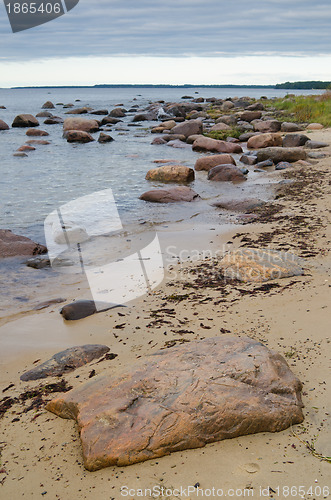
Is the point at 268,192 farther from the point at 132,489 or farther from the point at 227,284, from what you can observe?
the point at 132,489

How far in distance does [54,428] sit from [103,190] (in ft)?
34.9

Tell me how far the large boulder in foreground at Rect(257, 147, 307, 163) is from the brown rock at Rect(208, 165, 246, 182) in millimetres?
2268

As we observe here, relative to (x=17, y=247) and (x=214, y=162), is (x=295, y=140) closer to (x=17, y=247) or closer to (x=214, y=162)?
(x=214, y=162)

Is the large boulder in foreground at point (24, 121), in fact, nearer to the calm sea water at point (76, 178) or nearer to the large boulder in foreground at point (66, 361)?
the calm sea water at point (76, 178)

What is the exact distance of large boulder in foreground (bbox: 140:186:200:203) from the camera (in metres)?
10.8

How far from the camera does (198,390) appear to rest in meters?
2.79

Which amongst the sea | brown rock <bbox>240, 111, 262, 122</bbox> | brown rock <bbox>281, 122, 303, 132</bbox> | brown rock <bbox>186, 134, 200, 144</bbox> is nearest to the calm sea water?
the sea

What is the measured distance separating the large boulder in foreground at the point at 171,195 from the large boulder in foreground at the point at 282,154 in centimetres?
502

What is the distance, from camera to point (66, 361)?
379cm

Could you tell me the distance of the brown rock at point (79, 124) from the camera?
27.6 m

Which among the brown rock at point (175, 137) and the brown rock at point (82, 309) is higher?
the brown rock at point (175, 137)

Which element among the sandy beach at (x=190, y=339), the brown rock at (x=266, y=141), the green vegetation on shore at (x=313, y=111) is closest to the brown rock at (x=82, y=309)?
the sandy beach at (x=190, y=339)

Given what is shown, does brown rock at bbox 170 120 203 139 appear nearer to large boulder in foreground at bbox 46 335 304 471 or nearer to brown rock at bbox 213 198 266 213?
brown rock at bbox 213 198 266 213

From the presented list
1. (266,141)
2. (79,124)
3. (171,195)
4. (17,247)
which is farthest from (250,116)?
(17,247)
